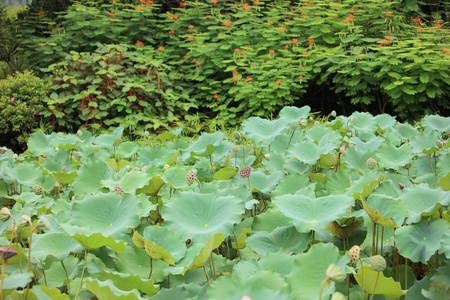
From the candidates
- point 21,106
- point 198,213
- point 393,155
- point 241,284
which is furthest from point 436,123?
point 21,106

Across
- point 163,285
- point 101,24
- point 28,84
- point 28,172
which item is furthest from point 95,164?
point 101,24

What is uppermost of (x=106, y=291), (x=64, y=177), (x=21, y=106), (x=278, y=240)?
(x=106, y=291)

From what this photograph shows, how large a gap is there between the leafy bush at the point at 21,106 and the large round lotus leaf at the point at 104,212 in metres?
4.38

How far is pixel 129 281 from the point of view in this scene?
26.8 inches

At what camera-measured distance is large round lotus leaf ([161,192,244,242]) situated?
824mm

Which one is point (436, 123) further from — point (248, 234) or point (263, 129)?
point (248, 234)

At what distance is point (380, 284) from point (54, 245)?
0.62 m

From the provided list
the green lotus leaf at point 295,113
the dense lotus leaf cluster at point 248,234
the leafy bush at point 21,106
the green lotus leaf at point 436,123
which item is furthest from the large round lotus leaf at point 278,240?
the leafy bush at point 21,106

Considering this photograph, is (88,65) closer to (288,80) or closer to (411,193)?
(288,80)

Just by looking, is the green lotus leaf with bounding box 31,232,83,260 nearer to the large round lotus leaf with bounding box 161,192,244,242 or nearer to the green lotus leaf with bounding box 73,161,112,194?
the large round lotus leaf with bounding box 161,192,244,242

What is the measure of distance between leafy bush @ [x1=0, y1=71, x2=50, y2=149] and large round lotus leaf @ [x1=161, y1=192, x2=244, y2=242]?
4499mm

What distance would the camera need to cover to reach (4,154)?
175 centimetres

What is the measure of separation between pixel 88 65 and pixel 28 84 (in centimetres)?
80

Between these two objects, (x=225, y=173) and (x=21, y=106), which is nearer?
(x=225, y=173)
